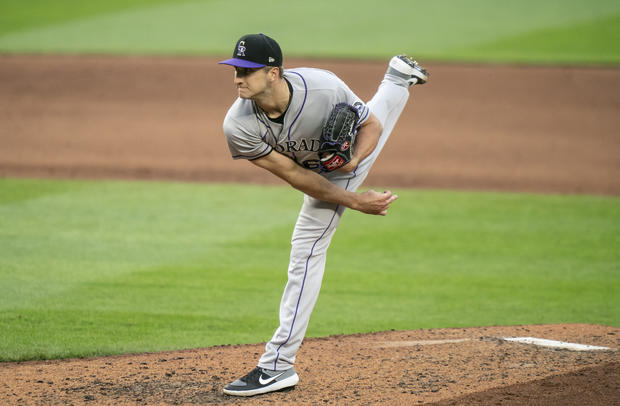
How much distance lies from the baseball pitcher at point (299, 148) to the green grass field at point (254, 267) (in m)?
1.40

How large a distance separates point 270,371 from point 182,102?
12.1m

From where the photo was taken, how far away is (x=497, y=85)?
54.5 ft

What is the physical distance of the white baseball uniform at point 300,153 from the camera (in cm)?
439

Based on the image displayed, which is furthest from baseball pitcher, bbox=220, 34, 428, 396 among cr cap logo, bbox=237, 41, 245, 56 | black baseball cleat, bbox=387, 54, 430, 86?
black baseball cleat, bbox=387, 54, 430, 86

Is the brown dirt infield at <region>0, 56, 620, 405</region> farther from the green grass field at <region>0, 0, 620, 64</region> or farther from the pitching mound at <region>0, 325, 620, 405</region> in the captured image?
the green grass field at <region>0, 0, 620, 64</region>

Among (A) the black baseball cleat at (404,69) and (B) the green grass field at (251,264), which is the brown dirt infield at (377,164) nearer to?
(B) the green grass field at (251,264)

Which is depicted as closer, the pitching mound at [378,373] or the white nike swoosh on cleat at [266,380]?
the pitching mound at [378,373]

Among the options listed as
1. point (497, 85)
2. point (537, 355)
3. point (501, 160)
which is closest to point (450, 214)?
point (501, 160)

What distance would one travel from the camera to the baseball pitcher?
429 centimetres

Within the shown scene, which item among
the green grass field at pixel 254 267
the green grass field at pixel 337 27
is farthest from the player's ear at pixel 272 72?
the green grass field at pixel 337 27

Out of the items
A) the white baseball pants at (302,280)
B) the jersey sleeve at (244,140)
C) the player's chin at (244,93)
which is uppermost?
the player's chin at (244,93)

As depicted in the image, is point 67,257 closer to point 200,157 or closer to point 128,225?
point 128,225

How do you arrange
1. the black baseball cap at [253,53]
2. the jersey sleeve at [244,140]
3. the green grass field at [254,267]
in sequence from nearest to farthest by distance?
the black baseball cap at [253,53] < the jersey sleeve at [244,140] < the green grass field at [254,267]

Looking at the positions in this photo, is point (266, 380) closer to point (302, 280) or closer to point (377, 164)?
point (302, 280)
